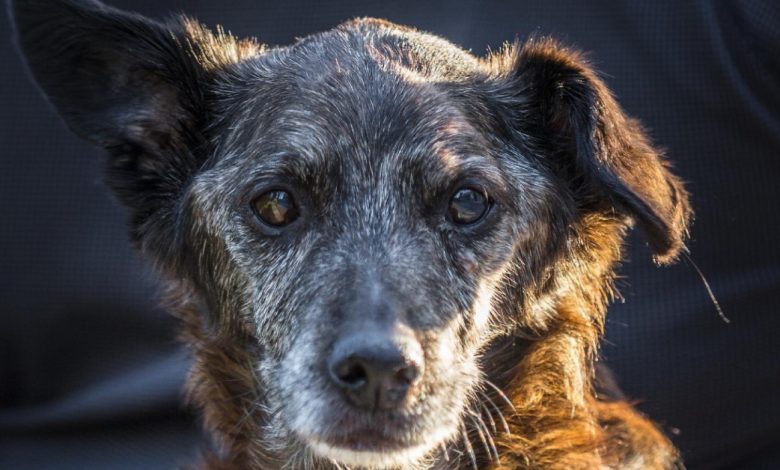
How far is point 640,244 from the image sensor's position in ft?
15.0

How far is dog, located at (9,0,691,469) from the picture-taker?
271 centimetres

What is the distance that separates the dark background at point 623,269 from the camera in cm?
439

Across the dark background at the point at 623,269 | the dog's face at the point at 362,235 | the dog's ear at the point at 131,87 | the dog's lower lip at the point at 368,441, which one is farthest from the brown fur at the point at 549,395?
the dark background at the point at 623,269

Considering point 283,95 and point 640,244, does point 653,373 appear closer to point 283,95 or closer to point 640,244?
point 640,244

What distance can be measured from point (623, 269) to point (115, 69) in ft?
8.20

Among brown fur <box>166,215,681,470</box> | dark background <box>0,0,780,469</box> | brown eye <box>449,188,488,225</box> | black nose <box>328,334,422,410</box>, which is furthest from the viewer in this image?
dark background <box>0,0,780,469</box>

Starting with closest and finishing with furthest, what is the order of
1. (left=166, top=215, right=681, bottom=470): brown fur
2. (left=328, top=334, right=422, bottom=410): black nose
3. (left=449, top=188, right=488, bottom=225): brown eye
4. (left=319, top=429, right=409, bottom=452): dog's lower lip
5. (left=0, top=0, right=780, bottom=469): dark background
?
(left=328, top=334, right=422, bottom=410): black nose, (left=319, top=429, right=409, bottom=452): dog's lower lip, (left=449, top=188, right=488, bottom=225): brown eye, (left=166, top=215, right=681, bottom=470): brown fur, (left=0, top=0, right=780, bottom=469): dark background

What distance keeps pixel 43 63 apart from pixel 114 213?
188 centimetres

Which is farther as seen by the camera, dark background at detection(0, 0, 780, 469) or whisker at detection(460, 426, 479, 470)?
dark background at detection(0, 0, 780, 469)

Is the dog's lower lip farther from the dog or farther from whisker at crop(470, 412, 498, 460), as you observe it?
whisker at crop(470, 412, 498, 460)

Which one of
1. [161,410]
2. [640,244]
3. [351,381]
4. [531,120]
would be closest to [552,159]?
[531,120]

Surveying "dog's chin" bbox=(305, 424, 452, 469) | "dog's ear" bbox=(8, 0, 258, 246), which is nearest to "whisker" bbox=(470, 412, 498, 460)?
"dog's chin" bbox=(305, 424, 452, 469)

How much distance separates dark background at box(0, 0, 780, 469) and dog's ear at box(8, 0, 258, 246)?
147 cm

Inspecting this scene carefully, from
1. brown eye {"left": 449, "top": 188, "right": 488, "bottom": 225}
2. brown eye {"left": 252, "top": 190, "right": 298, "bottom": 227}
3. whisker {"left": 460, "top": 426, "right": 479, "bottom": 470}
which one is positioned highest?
brown eye {"left": 449, "top": 188, "right": 488, "bottom": 225}
